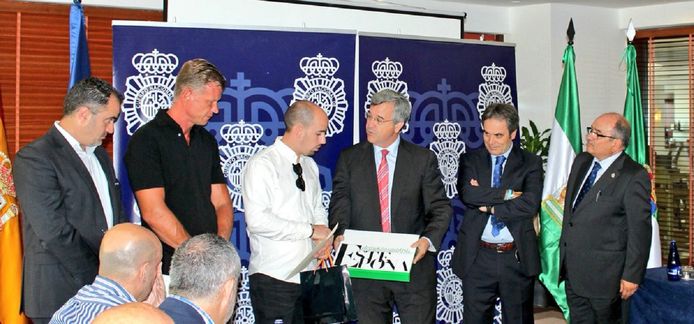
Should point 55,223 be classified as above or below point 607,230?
above

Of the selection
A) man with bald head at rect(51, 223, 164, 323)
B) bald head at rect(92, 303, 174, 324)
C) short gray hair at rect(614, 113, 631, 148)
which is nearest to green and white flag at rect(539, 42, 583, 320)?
short gray hair at rect(614, 113, 631, 148)

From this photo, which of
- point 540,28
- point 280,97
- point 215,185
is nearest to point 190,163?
point 215,185

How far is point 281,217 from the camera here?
13.5 ft

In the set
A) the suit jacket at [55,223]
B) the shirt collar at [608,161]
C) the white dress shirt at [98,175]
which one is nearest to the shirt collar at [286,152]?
the white dress shirt at [98,175]

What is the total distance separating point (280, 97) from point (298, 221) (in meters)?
0.84

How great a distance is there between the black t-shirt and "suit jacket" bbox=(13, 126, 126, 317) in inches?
12.3

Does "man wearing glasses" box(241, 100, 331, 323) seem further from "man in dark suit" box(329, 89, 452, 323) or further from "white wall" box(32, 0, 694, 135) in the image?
"white wall" box(32, 0, 694, 135)

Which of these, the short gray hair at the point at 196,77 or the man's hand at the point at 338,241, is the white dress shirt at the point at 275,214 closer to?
the man's hand at the point at 338,241

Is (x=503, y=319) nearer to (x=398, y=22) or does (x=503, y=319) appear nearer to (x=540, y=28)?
(x=398, y=22)

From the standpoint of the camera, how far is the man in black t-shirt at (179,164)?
3717mm

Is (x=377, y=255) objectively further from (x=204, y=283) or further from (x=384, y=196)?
(x=204, y=283)

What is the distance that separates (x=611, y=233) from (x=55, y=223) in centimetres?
288

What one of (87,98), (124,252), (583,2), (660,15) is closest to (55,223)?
(87,98)

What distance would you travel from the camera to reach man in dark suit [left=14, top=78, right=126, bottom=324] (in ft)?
11.0
